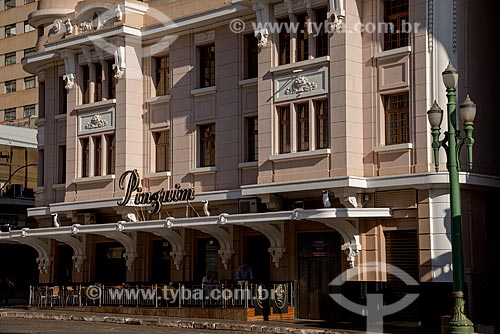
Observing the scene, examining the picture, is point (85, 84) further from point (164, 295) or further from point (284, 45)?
point (284, 45)

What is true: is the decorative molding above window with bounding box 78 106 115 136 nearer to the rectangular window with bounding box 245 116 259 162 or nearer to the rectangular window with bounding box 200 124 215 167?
the rectangular window with bounding box 200 124 215 167

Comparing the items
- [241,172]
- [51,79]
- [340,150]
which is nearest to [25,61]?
[51,79]

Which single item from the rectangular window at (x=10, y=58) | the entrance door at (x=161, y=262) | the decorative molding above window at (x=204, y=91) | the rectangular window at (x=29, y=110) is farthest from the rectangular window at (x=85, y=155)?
the rectangular window at (x=10, y=58)

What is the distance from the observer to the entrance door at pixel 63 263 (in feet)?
133

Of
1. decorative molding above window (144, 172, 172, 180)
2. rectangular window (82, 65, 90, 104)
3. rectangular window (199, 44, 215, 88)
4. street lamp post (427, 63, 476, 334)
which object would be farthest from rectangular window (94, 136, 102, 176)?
street lamp post (427, 63, 476, 334)

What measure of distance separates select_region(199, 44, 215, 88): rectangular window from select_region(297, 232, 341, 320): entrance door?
714 centimetres

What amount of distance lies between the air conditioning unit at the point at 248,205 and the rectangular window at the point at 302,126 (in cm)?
315

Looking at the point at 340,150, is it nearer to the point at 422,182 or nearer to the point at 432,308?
the point at 422,182

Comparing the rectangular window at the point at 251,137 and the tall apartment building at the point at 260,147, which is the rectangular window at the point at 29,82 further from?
the rectangular window at the point at 251,137

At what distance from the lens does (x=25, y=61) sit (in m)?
41.3

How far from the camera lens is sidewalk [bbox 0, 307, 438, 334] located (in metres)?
26.5

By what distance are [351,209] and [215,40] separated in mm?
9737

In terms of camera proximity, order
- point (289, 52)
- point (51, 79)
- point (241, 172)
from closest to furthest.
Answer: point (289, 52) → point (241, 172) → point (51, 79)

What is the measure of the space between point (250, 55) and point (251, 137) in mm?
2902
